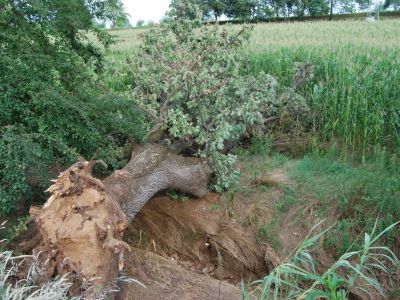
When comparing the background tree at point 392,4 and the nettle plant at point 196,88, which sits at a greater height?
the nettle plant at point 196,88

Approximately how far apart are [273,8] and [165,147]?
44.9 meters

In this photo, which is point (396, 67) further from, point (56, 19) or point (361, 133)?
point (56, 19)

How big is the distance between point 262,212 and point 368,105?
8.60ft

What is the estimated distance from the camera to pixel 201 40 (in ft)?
19.2

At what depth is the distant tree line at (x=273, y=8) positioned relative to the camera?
137ft

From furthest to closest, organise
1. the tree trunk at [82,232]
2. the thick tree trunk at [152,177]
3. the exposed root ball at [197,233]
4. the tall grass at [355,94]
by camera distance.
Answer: the tall grass at [355,94]
the exposed root ball at [197,233]
the thick tree trunk at [152,177]
the tree trunk at [82,232]

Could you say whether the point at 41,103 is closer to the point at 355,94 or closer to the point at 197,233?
the point at 197,233

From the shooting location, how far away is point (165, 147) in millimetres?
5070

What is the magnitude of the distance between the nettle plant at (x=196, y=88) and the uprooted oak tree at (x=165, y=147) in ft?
0.04

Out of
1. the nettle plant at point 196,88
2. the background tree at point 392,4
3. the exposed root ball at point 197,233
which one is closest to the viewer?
the exposed root ball at point 197,233

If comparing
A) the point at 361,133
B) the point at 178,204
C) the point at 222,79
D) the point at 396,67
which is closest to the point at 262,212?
the point at 178,204

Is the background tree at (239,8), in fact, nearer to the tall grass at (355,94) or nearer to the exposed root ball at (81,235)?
the tall grass at (355,94)

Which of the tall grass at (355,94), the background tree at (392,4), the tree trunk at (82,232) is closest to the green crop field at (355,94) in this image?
the tall grass at (355,94)

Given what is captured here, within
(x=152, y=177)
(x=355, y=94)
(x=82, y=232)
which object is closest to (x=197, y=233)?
(x=152, y=177)
